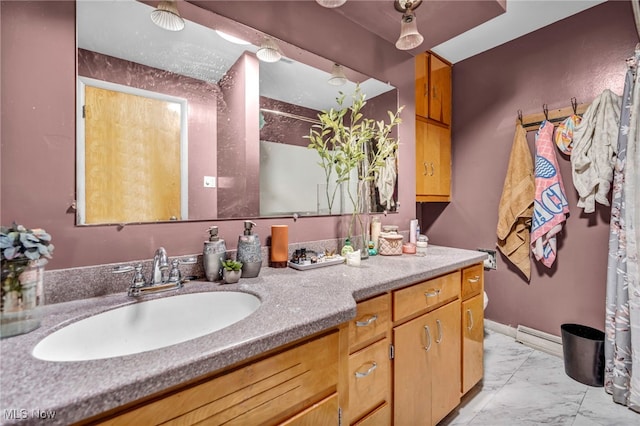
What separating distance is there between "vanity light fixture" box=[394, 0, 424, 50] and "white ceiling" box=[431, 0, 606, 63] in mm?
939

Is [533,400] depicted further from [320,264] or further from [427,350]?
[320,264]

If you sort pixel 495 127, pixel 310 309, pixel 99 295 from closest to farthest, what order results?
pixel 310 309, pixel 99 295, pixel 495 127

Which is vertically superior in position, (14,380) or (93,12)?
(93,12)

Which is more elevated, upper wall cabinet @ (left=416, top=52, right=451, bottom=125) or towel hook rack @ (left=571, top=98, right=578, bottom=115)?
upper wall cabinet @ (left=416, top=52, right=451, bottom=125)

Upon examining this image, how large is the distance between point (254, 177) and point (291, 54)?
0.70 meters

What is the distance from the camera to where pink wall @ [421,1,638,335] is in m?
1.97

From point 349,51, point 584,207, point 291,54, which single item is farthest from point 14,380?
point 584,207

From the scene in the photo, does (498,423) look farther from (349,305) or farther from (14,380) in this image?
(14,380)

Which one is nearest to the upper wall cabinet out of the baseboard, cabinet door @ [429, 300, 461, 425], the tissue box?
the tissue box

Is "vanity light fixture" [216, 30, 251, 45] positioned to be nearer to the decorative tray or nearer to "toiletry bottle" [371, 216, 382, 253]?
the decorative tray

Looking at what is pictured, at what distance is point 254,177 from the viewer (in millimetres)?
1365

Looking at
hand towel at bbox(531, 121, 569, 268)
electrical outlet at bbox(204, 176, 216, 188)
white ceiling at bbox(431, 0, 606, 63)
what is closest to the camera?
electrical outlet at bbox(204, 176, 216, 188)

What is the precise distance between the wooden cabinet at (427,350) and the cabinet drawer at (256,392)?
47 centimetres

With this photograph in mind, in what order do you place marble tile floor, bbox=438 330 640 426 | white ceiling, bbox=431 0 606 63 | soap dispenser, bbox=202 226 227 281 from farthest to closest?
white ceiling, bbox=431 0 606 63
marble tile floor, bbox=438 330 640 426
soap dispenser, bbox=202 226 227 281
